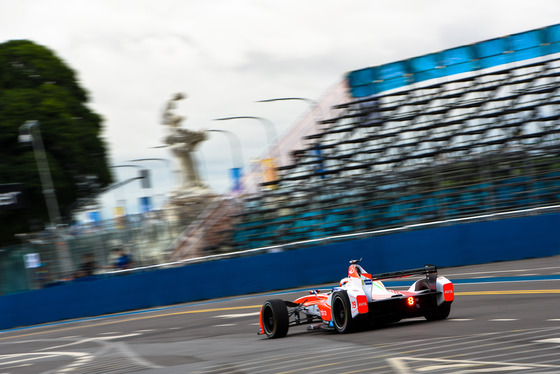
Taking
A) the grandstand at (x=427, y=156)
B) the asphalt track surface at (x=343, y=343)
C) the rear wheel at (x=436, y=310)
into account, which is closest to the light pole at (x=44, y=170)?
the grandstand at (x=427, y=156)

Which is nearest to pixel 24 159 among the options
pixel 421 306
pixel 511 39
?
pixel 511 39

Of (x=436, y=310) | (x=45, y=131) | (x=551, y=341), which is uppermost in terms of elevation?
(x=45, y=131)

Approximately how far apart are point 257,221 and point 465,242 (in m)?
6.61

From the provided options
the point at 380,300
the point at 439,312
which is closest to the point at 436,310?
the point at 439,312

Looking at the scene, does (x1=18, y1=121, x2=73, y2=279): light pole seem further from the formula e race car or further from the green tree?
the formula e race car

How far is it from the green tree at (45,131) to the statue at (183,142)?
18.8 ft

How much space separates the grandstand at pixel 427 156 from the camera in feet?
76.7

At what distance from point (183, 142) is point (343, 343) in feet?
89.4

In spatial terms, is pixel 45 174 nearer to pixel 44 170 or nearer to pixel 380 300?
pixel 44 170

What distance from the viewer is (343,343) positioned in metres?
10.1

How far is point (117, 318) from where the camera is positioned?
22.9 m

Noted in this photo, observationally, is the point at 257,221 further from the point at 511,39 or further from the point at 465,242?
the point at 511,39

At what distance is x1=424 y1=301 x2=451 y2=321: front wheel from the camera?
11156 millimetres

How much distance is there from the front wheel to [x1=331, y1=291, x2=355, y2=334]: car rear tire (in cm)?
113
